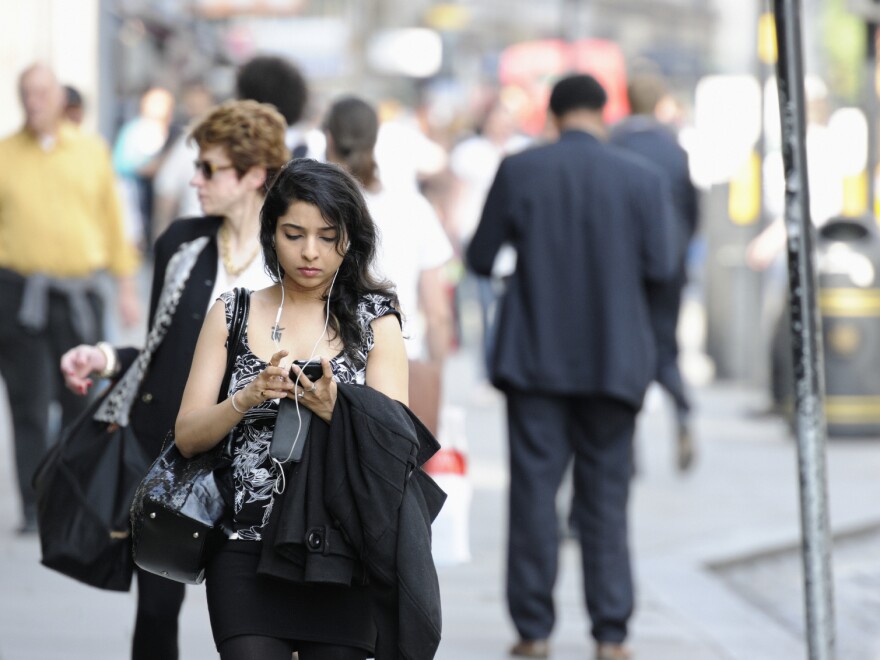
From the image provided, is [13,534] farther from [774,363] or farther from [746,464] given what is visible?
[774,363]

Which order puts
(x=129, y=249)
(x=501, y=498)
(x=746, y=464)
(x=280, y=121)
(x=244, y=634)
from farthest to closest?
(x=746, y=464)
(x=501, y=498)
(x=129, y=249)
(x=280, y=121)
(x=244, y=634)

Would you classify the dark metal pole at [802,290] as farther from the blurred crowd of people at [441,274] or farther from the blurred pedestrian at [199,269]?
the blurred pedestrian at [199,269]

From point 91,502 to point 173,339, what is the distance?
→ 1.62ft

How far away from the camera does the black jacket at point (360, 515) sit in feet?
11.6

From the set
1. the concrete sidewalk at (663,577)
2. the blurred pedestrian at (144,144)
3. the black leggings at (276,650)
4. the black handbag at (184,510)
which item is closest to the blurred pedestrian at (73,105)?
the concrete sidewalk at (663,577)

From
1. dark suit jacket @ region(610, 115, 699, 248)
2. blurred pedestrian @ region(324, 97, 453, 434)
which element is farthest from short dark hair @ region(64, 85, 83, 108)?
blurred pedestrian @ region(324, 97, 453, 434)

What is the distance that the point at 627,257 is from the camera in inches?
247

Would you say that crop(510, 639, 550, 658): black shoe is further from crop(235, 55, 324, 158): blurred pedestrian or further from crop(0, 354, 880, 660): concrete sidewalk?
crop(235, 55, 324, 158): blurred pedestrian

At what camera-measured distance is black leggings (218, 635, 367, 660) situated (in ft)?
12.0

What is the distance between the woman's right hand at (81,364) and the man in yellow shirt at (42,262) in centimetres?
316

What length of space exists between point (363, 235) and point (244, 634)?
33.7 inches

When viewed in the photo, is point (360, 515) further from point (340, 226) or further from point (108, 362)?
point (108, 362)

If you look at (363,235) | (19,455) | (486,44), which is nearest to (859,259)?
(19,455)

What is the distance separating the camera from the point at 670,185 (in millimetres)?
9656
